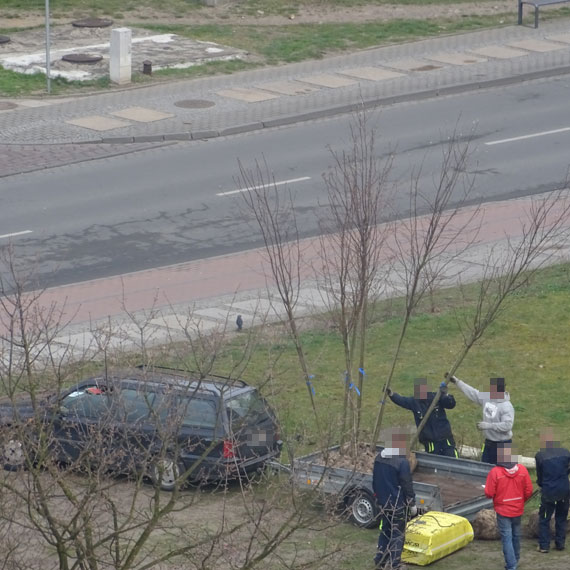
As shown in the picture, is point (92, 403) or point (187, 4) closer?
point (92, 403)

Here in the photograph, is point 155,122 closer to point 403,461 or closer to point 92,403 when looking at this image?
point 92,403

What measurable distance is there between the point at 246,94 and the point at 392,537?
63.8 ft

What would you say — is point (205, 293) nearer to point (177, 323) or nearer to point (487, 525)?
point (177, 323)

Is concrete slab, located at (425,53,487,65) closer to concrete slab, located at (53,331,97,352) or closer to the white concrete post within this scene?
the white concrete post

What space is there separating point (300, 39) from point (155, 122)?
703 centimetres

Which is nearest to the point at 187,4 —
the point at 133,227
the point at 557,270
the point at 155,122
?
the point at 155,122

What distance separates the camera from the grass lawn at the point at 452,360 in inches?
Result: 618

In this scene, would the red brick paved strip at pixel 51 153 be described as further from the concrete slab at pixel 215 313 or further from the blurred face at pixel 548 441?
the blurred face at pixel 548 441

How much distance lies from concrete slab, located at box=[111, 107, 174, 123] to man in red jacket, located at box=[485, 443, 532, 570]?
57.5 ft

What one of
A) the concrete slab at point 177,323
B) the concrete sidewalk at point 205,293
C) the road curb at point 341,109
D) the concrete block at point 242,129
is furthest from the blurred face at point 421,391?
the concrete block at point 242,129

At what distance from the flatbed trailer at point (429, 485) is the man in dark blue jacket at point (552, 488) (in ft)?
2.25

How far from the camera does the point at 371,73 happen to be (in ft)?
102

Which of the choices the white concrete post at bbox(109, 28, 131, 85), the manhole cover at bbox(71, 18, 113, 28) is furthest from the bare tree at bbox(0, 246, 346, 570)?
the manhole cover at bbox(71, 18, 113, 28)

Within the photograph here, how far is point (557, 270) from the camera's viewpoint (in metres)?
20.8
